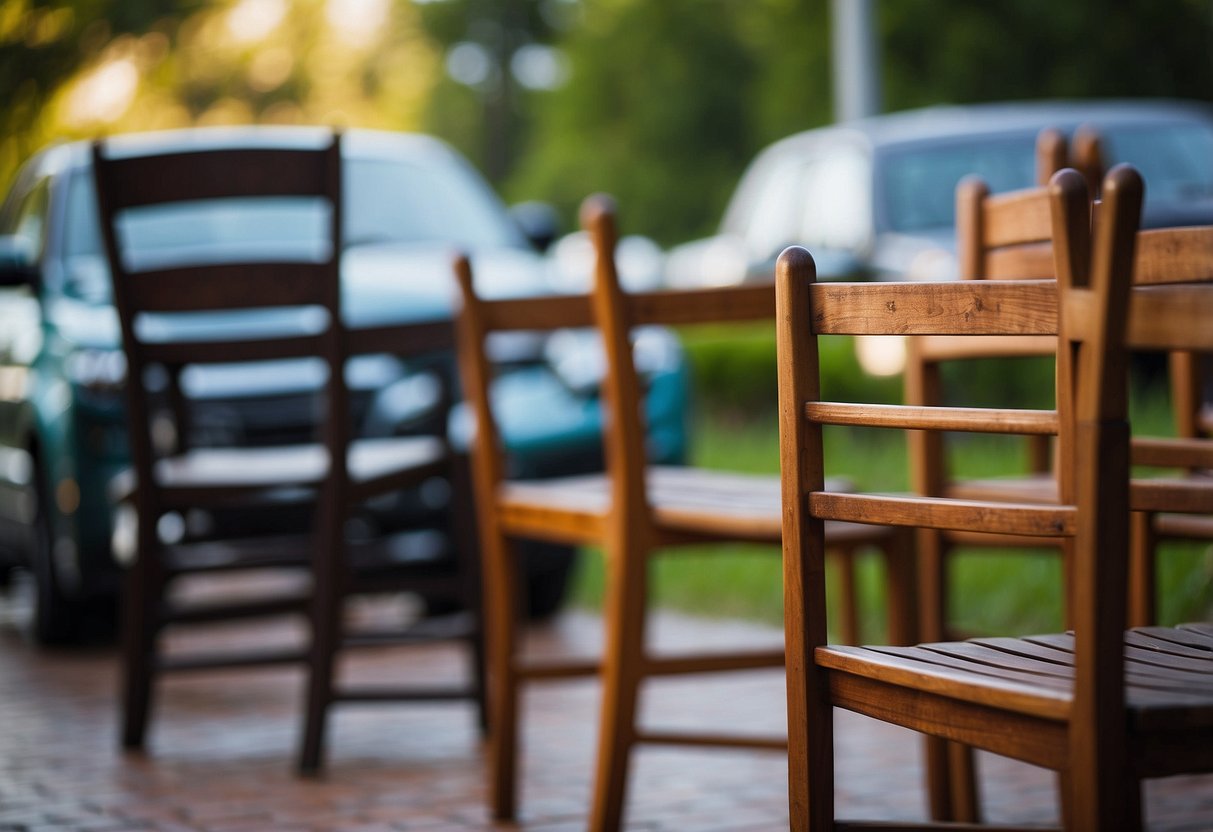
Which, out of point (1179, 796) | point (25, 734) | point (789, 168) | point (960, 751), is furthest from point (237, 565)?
point (789, 168)

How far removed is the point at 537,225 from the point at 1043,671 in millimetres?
5604

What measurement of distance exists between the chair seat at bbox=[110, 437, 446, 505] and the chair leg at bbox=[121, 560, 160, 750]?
26 centimetres

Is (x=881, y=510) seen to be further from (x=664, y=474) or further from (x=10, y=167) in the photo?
(x=10, y=167)

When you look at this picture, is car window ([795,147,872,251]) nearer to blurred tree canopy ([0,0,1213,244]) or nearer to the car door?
the car door

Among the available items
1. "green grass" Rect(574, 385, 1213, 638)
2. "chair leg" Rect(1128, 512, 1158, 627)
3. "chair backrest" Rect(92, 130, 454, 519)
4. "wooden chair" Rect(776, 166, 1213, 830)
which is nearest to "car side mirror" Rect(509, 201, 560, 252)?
"green grass" Rect(574, 385, 1213, 638)

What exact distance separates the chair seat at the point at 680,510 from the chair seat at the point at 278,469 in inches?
Result: 23.5

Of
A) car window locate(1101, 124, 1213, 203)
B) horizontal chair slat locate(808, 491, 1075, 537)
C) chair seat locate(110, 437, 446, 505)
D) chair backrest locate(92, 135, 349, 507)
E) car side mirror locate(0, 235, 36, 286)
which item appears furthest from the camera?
car window locate(1101, 124, 1213, 203)

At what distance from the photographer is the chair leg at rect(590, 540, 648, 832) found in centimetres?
363

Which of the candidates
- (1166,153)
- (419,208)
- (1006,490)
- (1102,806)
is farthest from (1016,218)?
(1166,153)

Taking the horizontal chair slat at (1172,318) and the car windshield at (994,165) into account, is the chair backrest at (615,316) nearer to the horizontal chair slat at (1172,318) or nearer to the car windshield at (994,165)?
the horizontal chair slat at (1172,318)

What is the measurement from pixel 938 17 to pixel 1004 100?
5.82 ft

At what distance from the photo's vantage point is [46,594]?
657cm

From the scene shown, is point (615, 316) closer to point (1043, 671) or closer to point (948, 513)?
point (948, 513)

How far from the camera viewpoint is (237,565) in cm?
489
